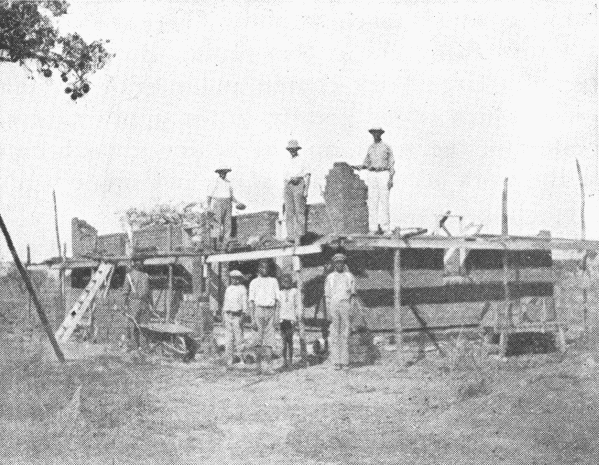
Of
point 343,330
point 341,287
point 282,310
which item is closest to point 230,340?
point 282,310

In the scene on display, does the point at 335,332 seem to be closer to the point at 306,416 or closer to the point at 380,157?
the point at 380,157

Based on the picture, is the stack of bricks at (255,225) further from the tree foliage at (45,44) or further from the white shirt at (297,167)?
the tree foliage at (45,44)

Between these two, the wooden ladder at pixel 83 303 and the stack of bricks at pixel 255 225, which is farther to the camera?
the stack of bricks at pixel 255 225

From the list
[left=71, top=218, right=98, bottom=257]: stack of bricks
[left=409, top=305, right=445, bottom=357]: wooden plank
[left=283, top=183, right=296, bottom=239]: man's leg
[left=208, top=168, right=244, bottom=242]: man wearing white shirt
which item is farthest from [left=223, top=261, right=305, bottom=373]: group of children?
[left=71, top=218, right=98, bottom=257]: stack of bricks

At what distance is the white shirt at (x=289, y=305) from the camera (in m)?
13.7

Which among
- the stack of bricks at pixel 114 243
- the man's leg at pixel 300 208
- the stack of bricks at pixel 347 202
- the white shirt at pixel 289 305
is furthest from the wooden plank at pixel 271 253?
the stack of bricks at pixel 114 243

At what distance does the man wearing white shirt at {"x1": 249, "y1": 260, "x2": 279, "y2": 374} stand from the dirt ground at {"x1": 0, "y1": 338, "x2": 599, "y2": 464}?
3.36 feet

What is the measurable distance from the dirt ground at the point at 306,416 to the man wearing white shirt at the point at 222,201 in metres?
7.29

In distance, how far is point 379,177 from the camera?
15.2 metres

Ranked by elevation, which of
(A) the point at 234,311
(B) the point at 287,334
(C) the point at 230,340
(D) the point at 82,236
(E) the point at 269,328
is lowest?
(C) the point at 230,340

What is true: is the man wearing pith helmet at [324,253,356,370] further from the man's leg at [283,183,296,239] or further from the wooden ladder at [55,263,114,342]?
the wooden ladder at [55,263,114,342]

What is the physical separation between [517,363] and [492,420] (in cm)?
594

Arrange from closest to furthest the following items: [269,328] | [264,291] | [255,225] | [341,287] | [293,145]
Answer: [341,287], [264,291], [269,328], [293,145], [255,225]

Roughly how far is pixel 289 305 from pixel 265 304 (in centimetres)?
45
